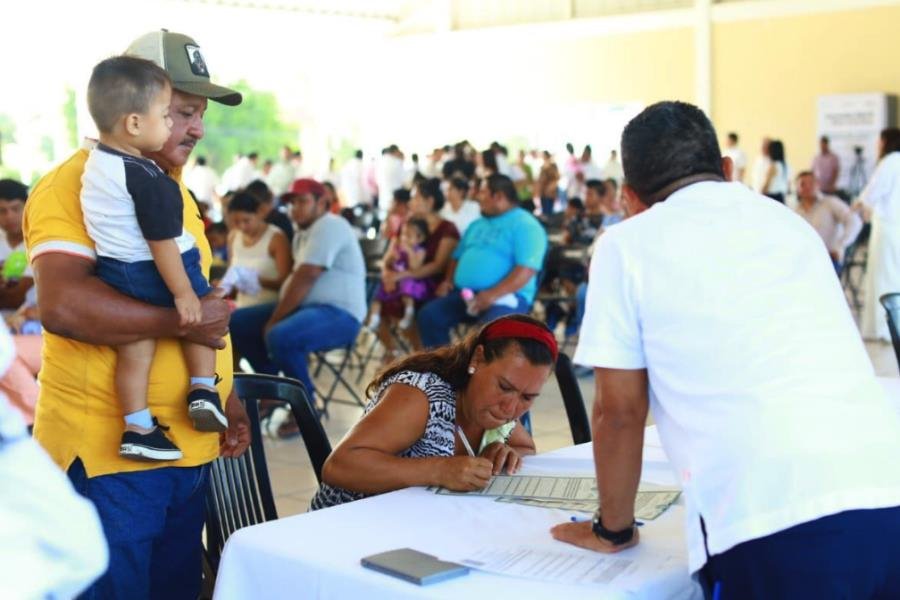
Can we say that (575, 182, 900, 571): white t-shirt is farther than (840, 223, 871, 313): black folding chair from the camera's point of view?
No

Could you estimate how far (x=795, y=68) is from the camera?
17891mm

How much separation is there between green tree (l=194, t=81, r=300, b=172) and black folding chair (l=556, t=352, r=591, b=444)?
67.1ft

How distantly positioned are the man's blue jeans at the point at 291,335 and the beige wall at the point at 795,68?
13032mm

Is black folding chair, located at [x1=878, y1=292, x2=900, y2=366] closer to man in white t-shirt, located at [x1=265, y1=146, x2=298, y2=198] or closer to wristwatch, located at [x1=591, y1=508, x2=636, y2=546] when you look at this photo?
wristwatch, located at [x1=591, y1=508, x2=636, y2=546]

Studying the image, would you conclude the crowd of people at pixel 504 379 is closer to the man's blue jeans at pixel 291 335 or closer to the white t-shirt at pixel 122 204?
the white t-shirt at pixel 122 204

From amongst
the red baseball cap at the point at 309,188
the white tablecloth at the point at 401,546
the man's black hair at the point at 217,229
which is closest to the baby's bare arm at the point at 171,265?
the white tablecloth at the point at 401,546

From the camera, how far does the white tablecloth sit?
1.73 metres

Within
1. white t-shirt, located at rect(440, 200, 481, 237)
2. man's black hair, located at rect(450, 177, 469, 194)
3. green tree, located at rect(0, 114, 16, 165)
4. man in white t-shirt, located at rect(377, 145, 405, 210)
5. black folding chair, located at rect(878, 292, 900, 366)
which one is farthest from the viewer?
green tree, located at rect(0, 114, 16, 165)

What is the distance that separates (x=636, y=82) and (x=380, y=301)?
13.0 m

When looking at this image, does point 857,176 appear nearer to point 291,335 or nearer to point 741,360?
point 291,335

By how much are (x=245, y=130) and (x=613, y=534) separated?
22.7 metres

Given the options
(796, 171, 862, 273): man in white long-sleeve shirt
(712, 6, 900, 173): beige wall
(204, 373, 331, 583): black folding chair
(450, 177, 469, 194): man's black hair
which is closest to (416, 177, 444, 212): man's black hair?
(450, 177, 469, 194): man's black hair

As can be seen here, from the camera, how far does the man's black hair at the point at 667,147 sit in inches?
67.9

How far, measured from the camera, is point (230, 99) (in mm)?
2344
